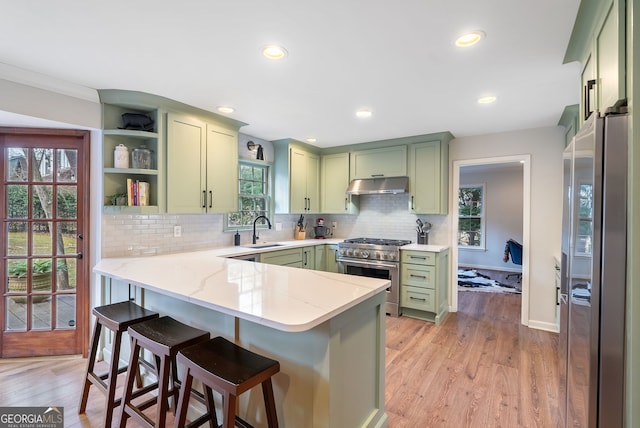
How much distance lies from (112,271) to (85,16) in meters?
1.60

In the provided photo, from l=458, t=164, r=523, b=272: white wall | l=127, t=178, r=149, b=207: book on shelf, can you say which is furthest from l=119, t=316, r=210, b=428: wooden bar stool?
l=458, t=164, r=523, b=272: white wall

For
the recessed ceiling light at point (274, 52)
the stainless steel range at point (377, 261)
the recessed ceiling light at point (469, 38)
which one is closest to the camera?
the recessed ceiling light at point (469, 38)

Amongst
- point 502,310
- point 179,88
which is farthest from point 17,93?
point 502,310

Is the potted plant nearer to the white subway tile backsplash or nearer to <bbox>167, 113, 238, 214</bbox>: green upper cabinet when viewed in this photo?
the white subway tile backsplash

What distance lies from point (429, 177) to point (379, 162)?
0.74 m

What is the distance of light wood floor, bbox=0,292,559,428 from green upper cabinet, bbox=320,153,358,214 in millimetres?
1969

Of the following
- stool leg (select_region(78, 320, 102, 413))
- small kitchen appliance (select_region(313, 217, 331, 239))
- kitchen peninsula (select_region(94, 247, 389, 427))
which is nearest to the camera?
kitchen peninsula (select_region(94, 247, 389, 427))

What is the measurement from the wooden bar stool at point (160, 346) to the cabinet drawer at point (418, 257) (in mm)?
2785

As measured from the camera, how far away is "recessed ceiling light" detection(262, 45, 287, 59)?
191cm

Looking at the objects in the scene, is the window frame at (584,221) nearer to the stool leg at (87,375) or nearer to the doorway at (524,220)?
the doorway at (524,220)

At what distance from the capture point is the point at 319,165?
197 inches

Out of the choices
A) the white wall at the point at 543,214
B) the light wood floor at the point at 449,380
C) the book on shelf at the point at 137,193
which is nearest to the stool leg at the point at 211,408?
the light wood floor at the point at 449,380

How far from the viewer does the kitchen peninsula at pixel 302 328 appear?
4.59 ft

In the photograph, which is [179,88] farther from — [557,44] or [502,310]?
[502,310]
